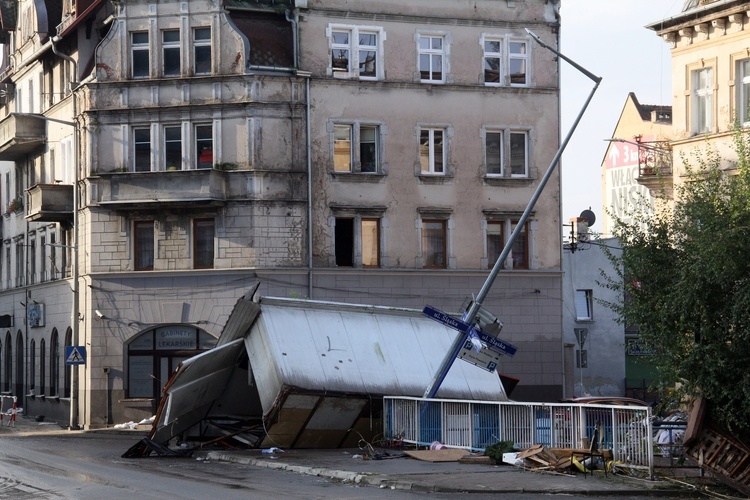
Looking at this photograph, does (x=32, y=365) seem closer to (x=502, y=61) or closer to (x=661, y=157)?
(x=502, y=61)

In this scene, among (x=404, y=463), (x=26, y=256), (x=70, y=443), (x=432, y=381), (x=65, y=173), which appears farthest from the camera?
(x=26, y=256)

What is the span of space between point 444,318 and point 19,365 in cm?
3498

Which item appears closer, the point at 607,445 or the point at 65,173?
the point at 607,445

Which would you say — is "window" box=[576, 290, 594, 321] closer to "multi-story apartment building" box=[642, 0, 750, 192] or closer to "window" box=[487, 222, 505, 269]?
"window" box=[487, 222, 505, 269]

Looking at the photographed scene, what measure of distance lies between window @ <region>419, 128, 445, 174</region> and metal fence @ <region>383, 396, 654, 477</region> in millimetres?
18223

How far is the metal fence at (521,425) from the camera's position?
20.8 meters

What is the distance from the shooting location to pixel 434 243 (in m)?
45.7

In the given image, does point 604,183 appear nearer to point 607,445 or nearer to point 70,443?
point 70,443

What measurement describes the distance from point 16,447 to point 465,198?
1923 cm

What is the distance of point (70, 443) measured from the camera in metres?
35.2

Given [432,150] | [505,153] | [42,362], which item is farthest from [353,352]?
[42,362]

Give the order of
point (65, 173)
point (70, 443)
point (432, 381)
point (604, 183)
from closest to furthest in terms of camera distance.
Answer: point (432, 381), point (70, 443), point (65, 173), point (604, 183)

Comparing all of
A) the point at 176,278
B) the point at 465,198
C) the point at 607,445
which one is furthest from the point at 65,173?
the point at 607,445

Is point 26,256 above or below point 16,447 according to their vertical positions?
above
